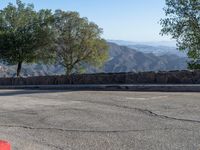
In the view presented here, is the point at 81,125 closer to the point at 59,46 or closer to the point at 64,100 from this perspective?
the point at 64,100

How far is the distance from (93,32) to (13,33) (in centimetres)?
1193

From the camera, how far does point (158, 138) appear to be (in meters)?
7.16

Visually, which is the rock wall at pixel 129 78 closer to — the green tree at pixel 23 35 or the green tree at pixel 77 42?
the green tree at pixel 23 35

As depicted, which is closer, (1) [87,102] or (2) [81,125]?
(2) [81,125]

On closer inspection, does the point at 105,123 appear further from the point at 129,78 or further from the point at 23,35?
the point at 23,35

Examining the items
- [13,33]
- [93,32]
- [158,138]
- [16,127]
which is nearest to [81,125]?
[16,127]

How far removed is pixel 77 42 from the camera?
56.9m

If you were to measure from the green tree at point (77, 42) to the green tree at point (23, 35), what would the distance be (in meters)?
3.65

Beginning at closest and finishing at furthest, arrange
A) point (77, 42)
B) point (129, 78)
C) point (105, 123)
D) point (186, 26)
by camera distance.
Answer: point (105, 123)
point (129, 78)
point (186, 26)
point (77, 42)

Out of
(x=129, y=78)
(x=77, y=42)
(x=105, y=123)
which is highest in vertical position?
(x=77, y=42)

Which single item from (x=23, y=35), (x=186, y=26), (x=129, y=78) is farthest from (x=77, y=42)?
(x=129, y=78)

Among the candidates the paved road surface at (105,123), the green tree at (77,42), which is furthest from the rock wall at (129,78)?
the green tree at (77,42)

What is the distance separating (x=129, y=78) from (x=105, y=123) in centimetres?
808

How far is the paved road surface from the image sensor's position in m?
7.03
